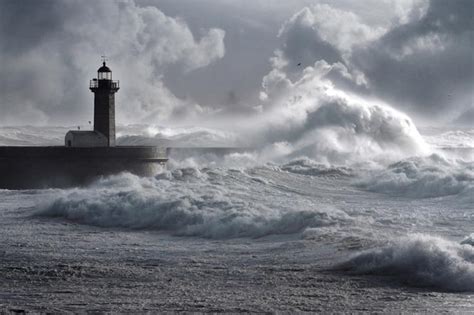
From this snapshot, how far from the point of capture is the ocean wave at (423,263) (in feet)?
32.0

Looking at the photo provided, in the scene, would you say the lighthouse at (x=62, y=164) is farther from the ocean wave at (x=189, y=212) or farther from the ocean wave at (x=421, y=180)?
the ocean wave at (x=421, y=180)

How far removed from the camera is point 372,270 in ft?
34.5

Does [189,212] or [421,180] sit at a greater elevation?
[421,180]

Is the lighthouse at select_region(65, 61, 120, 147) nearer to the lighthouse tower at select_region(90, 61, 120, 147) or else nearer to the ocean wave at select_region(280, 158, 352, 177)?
the lighthouse tower at select_region(90, 61, 120, 147)

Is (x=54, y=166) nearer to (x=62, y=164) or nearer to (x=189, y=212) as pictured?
(x=62, y=164)

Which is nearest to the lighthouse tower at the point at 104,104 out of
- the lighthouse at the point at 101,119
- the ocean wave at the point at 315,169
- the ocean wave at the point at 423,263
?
the lighthouse at the point at 101,119

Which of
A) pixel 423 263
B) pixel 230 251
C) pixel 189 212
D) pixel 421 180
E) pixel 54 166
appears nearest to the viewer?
pixel 423 263

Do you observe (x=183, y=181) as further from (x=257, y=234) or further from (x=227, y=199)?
(x=257, y=234)

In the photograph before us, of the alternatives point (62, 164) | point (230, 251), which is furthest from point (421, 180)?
point (230, 251)

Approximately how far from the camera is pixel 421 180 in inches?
962

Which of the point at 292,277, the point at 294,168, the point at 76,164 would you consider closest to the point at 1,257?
the point at 292,277

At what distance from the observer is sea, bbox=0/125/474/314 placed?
29.8 ft

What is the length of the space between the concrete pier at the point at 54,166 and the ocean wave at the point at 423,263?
49.0 ft

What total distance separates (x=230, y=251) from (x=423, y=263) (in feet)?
9.99
